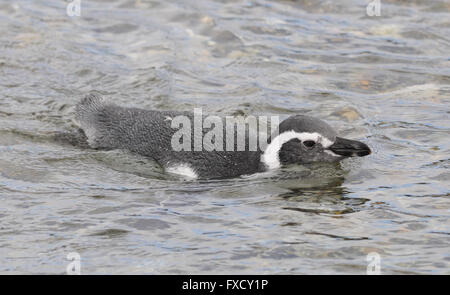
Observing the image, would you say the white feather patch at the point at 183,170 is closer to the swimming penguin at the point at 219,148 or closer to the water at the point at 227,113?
the swimming penguin at the point at 219,148

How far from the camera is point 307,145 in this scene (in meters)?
9.32

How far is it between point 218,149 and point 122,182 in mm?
1194

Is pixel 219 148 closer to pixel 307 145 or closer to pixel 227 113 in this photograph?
pixel 307 145

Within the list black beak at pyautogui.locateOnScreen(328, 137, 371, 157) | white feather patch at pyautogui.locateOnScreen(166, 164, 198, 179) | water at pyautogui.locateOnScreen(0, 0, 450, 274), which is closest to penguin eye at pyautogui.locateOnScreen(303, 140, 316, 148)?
black beak at pyautogui.locateOnScreen(328, 137, 371, 157)

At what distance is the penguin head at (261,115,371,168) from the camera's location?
30.2 feet

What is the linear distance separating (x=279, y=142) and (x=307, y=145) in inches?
12.8

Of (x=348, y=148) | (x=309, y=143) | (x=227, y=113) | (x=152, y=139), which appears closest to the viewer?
(x=348, y=148)

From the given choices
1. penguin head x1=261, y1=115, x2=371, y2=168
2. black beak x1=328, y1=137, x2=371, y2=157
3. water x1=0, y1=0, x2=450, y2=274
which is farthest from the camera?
penguin head x1=261, y1=115, x2=371, y2=168

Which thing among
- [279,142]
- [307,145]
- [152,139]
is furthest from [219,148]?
[307,145]

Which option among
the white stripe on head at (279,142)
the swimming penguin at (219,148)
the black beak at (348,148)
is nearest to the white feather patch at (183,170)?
the swimming penguin at (219,148)

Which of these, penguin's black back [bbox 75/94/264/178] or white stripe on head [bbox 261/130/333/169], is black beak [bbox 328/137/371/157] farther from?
penguin's black back [bbox 75/94/264/178]

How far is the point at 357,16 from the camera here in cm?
1512

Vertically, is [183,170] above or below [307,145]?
below
